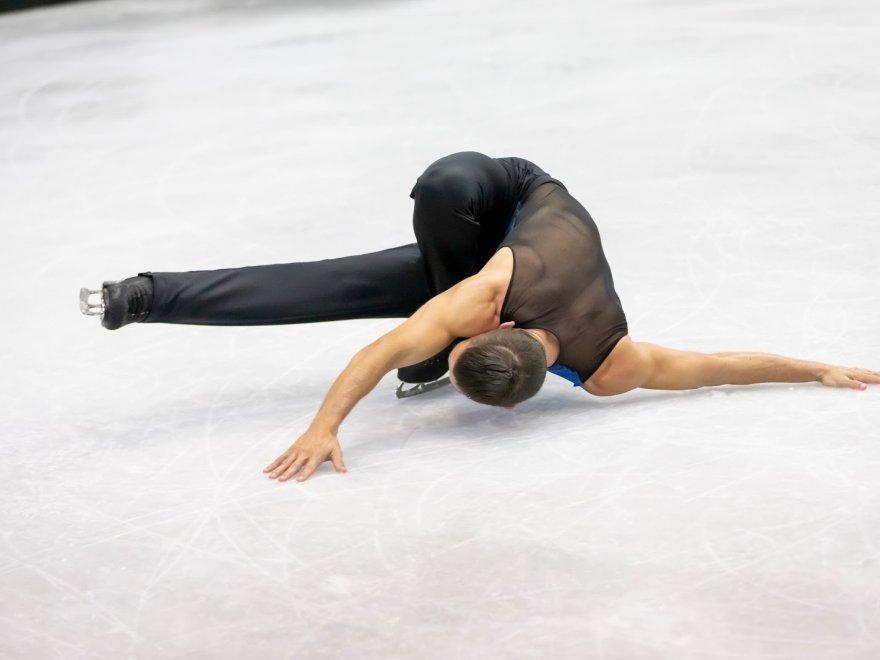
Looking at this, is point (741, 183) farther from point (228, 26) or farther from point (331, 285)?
point (228, 26)

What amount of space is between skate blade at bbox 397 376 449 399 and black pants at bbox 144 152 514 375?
23cm

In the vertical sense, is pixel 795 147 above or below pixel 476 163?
below

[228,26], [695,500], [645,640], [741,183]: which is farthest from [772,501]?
[228,26]

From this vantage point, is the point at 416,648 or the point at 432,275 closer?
the point at 416,648

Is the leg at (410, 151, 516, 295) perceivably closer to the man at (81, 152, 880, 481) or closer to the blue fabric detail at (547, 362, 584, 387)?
the man at (81, 152, 880, 481)

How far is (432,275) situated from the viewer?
3.76 metres

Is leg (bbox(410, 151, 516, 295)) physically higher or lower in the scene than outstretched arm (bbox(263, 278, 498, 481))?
higher

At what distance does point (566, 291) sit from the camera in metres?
3.47

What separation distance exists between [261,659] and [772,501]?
4.29 feet

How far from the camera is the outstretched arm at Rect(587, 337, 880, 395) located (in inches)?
141

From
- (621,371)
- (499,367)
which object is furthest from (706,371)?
(499,367)

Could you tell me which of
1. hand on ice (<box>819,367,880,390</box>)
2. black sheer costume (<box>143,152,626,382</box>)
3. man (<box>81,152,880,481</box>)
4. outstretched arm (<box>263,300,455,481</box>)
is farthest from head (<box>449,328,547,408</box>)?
hand on ice (<box>819,367,880,390</box>)

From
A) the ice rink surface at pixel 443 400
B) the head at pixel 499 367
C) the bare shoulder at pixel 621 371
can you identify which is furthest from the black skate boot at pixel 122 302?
the bare shoulder at pixel 621 371

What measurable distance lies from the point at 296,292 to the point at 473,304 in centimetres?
66
